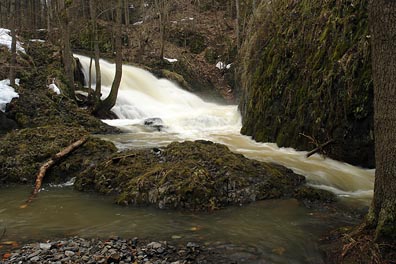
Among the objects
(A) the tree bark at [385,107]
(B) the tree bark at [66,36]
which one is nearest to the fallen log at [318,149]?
(A) the tree bark at [385,107]

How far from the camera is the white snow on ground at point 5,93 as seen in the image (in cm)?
1111

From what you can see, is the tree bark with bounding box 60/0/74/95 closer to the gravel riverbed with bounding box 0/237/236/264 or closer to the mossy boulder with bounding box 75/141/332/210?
the mossy boulder with bounding box 75/141/332/210

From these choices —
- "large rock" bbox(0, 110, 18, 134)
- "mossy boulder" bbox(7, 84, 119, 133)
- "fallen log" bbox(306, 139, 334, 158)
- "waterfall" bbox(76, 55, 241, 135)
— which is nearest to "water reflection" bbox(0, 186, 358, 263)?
"fallen log" bbox(306, 139, 334, 158)

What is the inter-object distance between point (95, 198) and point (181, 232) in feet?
7.02

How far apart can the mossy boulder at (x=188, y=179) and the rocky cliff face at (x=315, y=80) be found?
6.11 ft

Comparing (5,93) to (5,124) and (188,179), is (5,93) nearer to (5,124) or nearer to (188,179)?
(5,124)

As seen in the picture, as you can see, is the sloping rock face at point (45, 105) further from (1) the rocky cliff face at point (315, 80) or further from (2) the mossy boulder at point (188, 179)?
(1) the rocky cliff face at point (315, 80)

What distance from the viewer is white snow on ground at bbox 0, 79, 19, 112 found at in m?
11.1

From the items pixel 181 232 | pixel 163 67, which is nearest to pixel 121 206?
pixel 181 232

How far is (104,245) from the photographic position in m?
4.22

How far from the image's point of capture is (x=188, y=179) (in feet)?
19.3

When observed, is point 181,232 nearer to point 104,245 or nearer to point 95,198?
point 104,245

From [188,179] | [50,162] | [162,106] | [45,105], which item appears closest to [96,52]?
[45,105]

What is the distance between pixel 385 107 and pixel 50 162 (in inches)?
241
